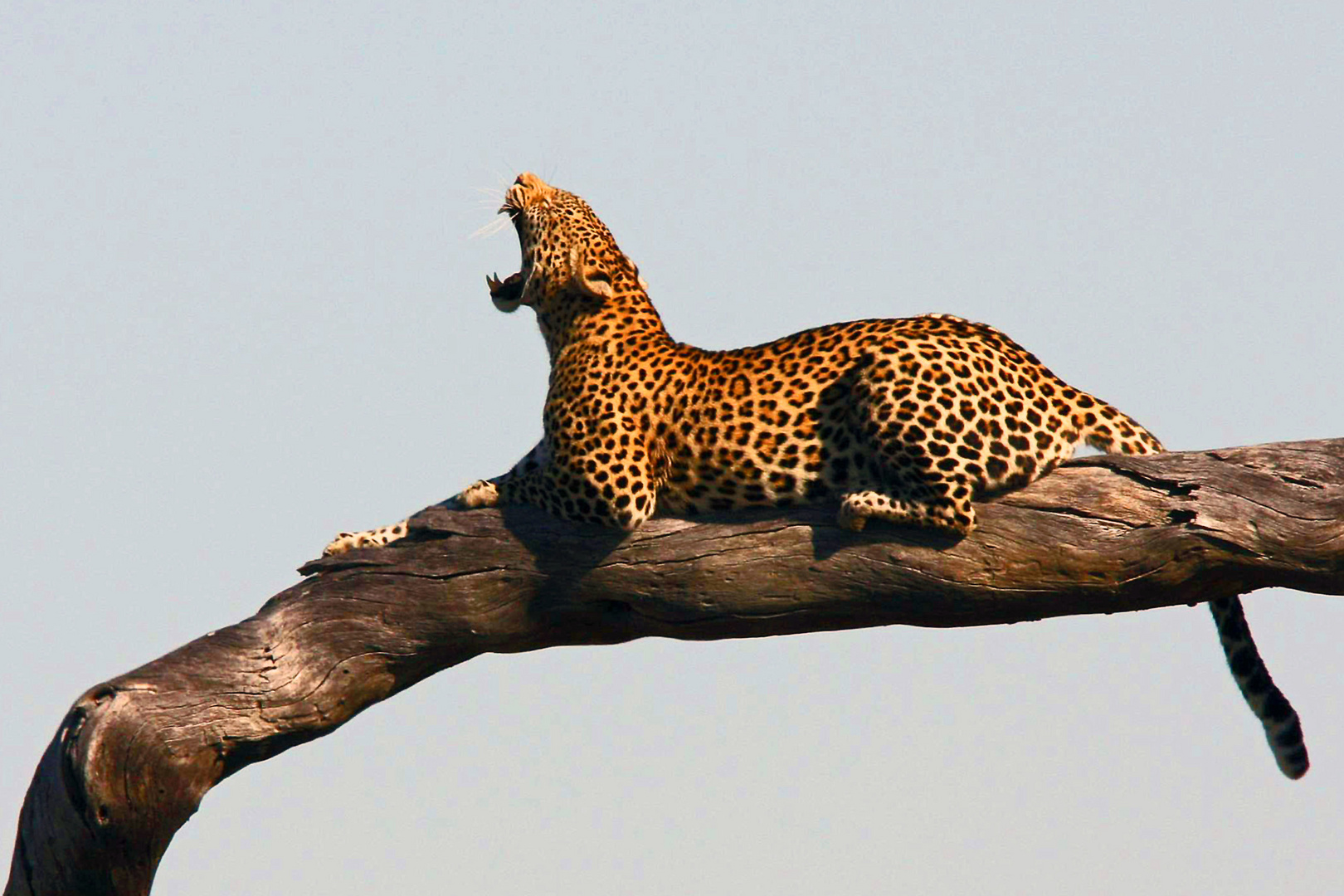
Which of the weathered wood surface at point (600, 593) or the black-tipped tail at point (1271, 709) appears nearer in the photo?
the weathered wood surface at point (600, 593)

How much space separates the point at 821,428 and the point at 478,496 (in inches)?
86.4

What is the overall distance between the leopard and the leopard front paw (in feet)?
0.04

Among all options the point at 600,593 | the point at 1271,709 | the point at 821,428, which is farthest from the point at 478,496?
the point at 1271,709

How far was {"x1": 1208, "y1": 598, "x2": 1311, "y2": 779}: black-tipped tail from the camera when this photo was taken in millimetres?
10695

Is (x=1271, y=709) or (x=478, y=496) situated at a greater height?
(x=478, y=496)

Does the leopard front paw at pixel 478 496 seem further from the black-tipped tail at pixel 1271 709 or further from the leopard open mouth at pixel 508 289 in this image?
the black-tipped tail at pixel 1271 709

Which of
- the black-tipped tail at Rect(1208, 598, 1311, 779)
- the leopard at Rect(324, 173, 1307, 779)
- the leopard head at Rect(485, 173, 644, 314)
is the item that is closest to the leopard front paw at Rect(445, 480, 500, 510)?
the leopard at Rect(324, 173, 1307, 779)

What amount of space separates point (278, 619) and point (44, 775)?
5.23 feet

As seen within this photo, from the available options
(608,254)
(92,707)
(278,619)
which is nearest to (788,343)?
(608,254)

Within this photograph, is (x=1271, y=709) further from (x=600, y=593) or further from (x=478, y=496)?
(x=478, y=496)

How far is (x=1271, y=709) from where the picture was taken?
421 inches

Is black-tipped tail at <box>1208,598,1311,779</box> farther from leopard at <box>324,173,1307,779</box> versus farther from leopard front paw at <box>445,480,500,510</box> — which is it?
leopard front paw at <box>445,480,500,510</box>

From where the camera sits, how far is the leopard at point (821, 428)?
10.2 m

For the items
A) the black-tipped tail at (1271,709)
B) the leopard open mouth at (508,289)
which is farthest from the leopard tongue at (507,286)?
the black-tipped tail at (1271,709)
